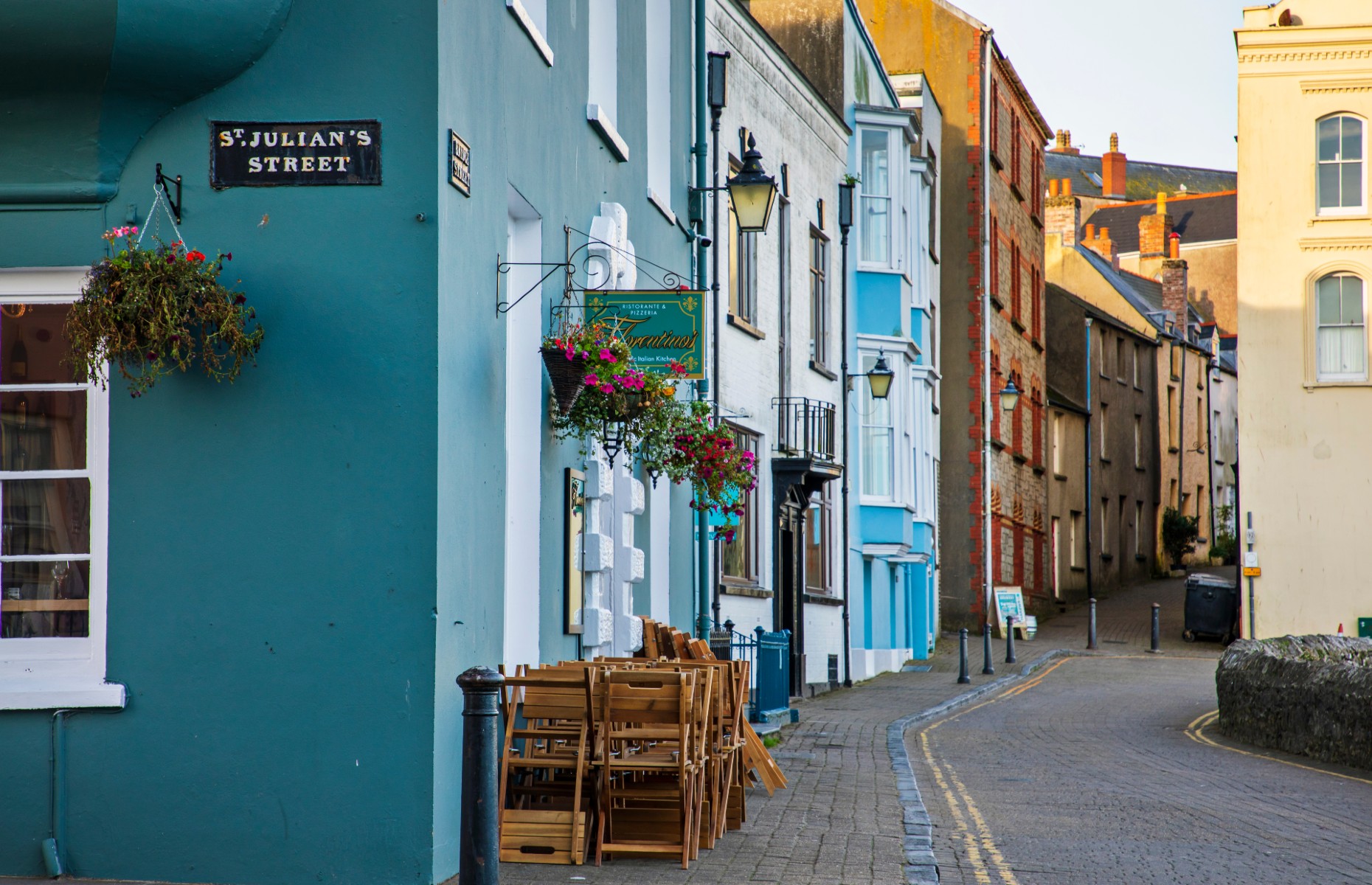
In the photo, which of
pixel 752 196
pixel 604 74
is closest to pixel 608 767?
pixel 604 74

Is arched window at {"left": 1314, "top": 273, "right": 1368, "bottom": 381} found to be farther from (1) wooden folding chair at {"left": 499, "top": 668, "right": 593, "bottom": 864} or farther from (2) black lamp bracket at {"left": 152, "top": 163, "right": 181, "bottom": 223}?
(2) black lamp bracket at {"left": 152, "top": 163, "right": 181, "bottom": 223}

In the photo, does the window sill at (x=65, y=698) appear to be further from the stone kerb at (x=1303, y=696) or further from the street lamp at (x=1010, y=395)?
the street lamp at (x=1010, y=395)

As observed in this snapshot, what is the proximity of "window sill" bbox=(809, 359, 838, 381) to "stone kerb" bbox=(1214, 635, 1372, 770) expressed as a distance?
290 inches

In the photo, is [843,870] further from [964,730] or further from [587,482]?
[964,730]

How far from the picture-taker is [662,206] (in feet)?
46.3

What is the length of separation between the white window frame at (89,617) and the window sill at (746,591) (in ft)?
37.1

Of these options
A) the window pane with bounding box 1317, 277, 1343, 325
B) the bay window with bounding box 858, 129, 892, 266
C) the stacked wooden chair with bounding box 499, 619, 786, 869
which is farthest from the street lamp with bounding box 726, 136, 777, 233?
the window pane with bounding box 1317, 277, 1343, 325

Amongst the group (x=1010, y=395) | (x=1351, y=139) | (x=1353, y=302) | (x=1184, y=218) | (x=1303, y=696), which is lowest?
(x=1303, y=696)

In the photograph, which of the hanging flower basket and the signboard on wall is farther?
the signboard on wall

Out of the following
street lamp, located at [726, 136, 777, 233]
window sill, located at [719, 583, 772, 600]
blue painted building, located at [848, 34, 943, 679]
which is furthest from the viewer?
blue painted building, located at [848, 34, 943, 679]

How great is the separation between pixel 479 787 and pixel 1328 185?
28896 millimetres

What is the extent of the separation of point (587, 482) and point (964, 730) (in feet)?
28.5

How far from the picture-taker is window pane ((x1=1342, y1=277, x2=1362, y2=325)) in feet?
99.1

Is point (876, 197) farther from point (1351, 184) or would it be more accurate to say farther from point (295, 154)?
point (295, 154)
